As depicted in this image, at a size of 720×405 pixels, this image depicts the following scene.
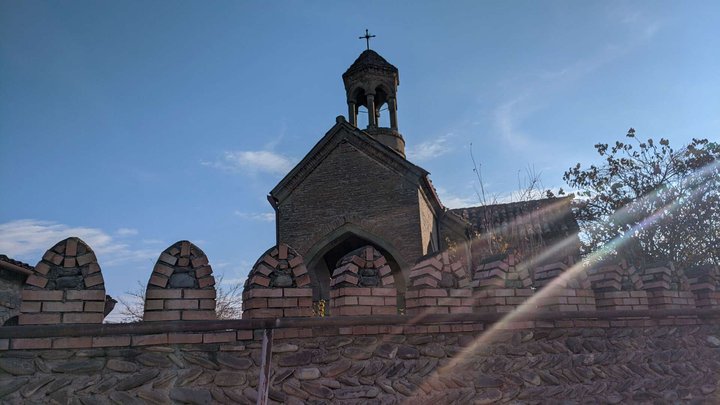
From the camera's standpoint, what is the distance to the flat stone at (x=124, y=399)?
3.44 m

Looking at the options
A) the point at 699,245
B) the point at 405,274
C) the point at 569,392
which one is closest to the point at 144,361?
the point at 569,392

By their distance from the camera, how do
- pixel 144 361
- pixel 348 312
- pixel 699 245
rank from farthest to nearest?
pixel 699 245, pixel 348 312, pixel 144 361

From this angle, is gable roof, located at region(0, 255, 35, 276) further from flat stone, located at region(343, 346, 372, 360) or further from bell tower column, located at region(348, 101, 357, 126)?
bell tower column, located at region(348, 101, 357, 126)

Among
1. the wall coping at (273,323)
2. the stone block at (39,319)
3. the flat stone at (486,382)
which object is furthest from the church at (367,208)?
the stone block at (39,319)

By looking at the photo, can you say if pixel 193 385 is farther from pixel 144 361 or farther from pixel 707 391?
pixel 707 391

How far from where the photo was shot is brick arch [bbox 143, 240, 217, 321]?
3750mm

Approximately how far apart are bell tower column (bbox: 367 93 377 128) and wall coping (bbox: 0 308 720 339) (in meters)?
12.6

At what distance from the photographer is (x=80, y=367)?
346cm

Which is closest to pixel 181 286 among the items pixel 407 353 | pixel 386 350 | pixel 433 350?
pixel 386 350

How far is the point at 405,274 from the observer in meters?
13.3

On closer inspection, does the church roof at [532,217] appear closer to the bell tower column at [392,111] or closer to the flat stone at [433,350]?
the bell tower column at [392,111]

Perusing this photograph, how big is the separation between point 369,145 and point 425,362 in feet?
36.5

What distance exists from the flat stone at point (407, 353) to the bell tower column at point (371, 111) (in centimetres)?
1334

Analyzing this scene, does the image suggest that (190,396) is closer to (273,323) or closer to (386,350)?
(273,323)
